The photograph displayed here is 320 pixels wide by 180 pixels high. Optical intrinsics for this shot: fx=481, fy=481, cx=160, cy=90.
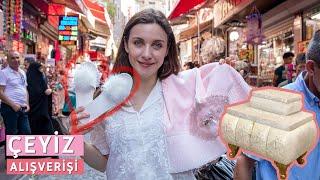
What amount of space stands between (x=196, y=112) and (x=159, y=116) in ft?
0.42

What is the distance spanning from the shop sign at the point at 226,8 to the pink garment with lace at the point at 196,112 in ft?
23.7

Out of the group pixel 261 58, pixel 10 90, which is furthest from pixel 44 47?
pixel 10 90

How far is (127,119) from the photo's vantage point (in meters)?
1.30

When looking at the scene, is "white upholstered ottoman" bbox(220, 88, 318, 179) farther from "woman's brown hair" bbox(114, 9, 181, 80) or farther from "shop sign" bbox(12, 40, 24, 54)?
"shop sign" bbox(12, 40, 24, 54)

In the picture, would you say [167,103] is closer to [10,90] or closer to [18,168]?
[18,168]

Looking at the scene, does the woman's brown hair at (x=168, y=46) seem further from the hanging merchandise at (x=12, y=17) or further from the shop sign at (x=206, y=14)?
the shop sign at (x=206, y=14)

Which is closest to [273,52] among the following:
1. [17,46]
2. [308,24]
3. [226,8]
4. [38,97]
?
[226,8]

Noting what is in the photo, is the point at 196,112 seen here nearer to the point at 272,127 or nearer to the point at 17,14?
the point at 272,127

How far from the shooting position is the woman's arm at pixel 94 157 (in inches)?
54.6

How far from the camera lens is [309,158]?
37.8 inches

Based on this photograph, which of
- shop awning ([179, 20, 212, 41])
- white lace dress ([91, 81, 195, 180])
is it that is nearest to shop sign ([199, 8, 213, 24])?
shop awning ([179, 20, 212, 41])

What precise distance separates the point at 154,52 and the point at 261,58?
9924 mm

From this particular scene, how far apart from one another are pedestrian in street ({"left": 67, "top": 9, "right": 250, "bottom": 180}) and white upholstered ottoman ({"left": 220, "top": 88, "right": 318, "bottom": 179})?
0.36m

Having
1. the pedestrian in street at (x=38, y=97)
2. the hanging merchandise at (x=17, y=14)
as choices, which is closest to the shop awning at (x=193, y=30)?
the hanging merchandise at (x=17, y=14)
